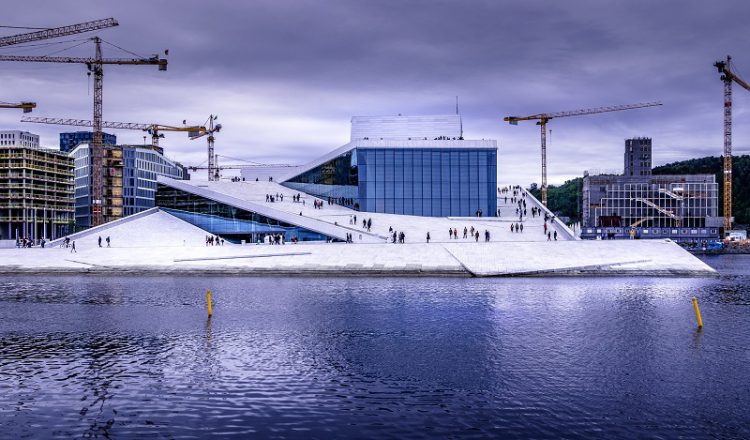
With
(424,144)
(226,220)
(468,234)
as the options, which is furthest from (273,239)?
(424,144)

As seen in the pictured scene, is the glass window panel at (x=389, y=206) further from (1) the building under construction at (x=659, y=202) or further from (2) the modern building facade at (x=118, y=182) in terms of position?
(2) the modern building facade at (x=118, y=182)

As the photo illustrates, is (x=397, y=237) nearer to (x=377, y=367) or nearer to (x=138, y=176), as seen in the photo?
(x=377, y=367)

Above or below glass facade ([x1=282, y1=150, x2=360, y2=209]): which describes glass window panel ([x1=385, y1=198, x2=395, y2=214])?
below

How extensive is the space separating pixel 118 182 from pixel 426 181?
99.6 meters

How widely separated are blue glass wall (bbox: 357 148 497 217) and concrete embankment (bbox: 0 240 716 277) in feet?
77.9

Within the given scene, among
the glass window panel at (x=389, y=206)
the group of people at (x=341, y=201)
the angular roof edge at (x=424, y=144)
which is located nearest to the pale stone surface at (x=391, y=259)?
the glass window panel at (x=389, y=206)

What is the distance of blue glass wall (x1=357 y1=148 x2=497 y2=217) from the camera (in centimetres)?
7794

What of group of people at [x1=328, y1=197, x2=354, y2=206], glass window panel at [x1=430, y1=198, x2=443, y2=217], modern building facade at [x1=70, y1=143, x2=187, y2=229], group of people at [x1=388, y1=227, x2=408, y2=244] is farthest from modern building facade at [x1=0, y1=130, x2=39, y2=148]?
group of people at [x1=388, y1=227, x2=408, y2=244]

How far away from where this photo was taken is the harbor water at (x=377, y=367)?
13.2 metres

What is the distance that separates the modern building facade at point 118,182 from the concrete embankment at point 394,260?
9795cm

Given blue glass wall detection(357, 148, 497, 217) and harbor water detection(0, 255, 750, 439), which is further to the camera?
blue glass wall detection(357, 148, 497, 217)

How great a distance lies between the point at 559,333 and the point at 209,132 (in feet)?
466

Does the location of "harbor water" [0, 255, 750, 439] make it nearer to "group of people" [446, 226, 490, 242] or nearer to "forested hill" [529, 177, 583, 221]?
"group of people" [446, 226, 490, 242]

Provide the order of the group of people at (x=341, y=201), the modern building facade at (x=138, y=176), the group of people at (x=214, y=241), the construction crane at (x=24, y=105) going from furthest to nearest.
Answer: the modern building facade at (x=138, y=176) → the construction crane at (x=24, y=105) → the group of people at (x=341, y=201) → the group of people at (x=214, y=241)
